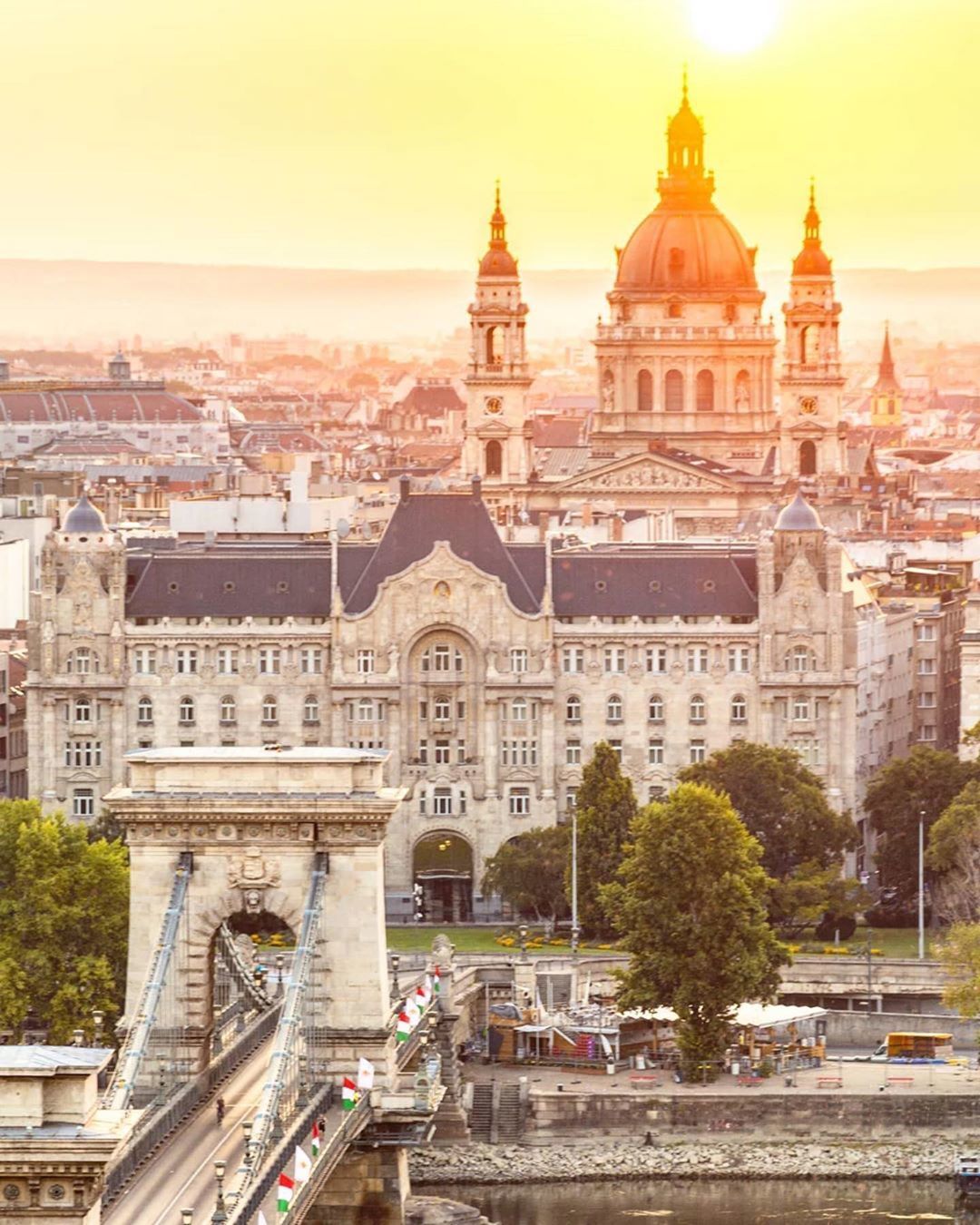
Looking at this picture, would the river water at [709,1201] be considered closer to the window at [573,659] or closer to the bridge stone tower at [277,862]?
the bridge stone tower at [277,862]

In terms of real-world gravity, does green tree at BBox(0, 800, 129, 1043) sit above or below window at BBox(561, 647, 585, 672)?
below

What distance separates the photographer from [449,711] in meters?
197

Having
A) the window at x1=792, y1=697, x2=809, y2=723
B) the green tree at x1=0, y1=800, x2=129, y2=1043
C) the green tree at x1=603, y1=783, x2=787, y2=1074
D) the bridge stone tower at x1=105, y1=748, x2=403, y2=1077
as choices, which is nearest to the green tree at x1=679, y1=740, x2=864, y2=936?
the window at x1=792, y1=697, x2=809, y2=723

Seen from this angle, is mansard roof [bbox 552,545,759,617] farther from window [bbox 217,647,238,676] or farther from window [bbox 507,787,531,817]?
window [bbox 217,647,238,676]

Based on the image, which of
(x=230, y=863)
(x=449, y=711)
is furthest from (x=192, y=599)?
(x=230, y=863)

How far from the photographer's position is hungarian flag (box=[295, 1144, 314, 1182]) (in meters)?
106

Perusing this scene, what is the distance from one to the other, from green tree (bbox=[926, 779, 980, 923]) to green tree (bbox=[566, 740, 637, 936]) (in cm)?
1064

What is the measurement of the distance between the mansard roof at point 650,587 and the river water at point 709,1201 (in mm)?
55856

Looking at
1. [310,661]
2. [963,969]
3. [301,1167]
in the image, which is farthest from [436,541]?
[301,1167]

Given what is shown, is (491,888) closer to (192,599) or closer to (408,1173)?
(192,599)

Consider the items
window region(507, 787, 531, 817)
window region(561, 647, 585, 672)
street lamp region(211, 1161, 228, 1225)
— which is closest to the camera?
street lamp region(211, 1161, 228, 1225)

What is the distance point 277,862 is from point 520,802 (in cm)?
7576

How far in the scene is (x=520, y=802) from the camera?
196 m

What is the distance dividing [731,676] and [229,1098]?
81.0 metres
